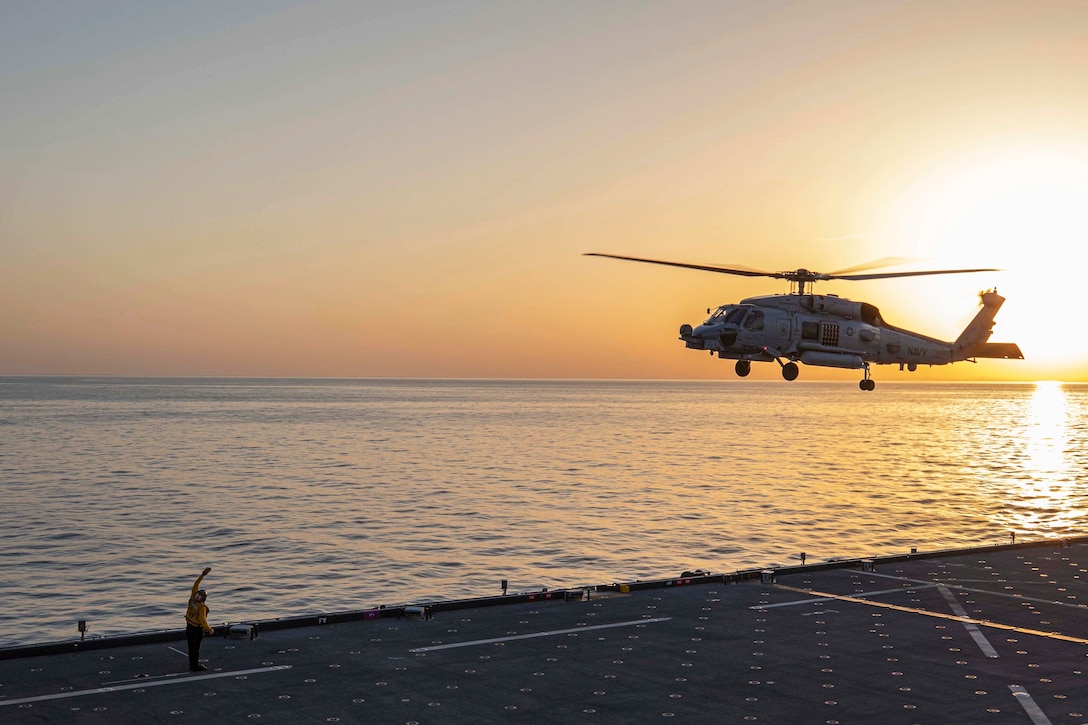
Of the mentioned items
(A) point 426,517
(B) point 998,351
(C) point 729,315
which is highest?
(C) point 729,315

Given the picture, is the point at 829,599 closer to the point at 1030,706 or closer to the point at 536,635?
the point at 536,635

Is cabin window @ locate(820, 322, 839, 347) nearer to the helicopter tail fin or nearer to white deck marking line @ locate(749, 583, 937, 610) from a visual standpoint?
the helicopter tail fin

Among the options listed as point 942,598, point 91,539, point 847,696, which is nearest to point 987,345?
point 942,598

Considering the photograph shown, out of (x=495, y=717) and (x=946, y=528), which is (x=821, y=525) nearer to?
(x=946, y=528)

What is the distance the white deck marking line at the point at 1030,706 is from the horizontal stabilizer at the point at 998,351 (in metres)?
17.9

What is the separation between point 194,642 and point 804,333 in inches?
993

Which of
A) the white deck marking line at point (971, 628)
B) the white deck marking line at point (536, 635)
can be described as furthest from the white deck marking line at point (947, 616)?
the white deck marking line at point (536, 635)

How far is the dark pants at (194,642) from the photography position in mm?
27172

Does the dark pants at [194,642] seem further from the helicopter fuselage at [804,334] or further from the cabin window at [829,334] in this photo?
the cabin window at [829,334]

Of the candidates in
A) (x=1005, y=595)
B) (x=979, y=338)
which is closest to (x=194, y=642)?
(x=1005, y=595)

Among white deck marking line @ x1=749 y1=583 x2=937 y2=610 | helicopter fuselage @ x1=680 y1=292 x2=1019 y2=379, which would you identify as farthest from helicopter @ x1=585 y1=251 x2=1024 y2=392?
white deck marking line @ x1=749 y1=583 x2=937 y2=610

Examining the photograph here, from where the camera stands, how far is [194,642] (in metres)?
27.3

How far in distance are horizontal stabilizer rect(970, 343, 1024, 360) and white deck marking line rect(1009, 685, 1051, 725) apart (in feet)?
58.8

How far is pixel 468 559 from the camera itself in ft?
217
